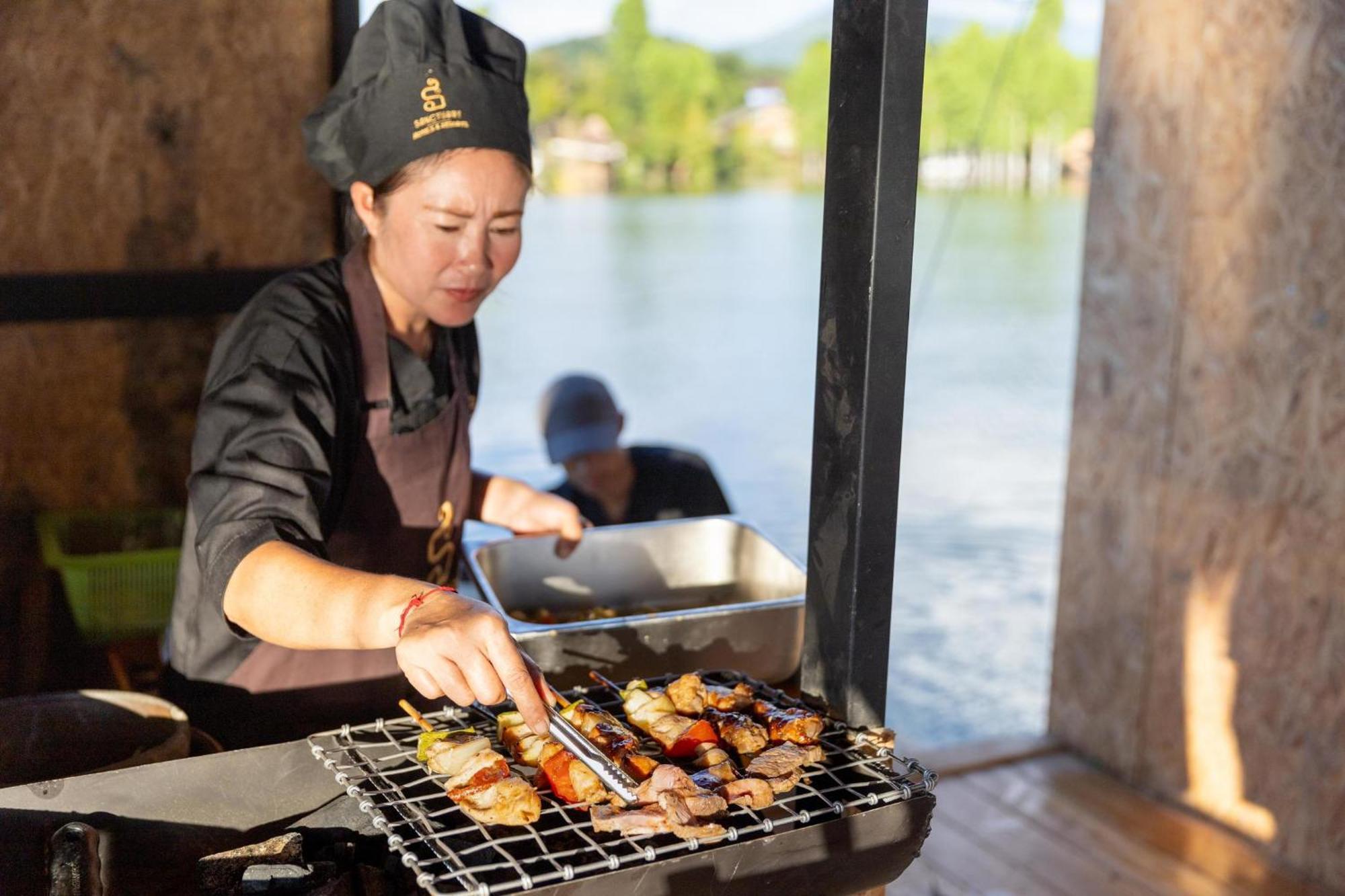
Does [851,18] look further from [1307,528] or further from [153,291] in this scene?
[1307,528]

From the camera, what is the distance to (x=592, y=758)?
1359 mm

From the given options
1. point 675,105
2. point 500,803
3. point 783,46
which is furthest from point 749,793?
point 783,46

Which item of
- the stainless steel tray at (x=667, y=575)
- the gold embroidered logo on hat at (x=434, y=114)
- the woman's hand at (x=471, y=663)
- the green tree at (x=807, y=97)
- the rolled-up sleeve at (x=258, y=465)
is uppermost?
the green tree at (x=807, y=97)

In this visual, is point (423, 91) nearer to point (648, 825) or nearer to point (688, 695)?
point (688, 695)

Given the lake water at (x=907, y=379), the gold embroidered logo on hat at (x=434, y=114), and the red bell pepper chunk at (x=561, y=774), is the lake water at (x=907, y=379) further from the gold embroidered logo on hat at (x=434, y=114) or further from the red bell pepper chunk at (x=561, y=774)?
the red bell pepper chunk at (x=561, y=774)

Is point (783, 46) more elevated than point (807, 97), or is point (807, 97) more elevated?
point (783, 46)

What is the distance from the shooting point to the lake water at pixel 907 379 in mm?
6273

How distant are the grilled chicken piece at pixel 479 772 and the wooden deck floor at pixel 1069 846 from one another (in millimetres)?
2293

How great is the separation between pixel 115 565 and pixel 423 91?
151cm

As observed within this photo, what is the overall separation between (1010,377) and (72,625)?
14.8 m

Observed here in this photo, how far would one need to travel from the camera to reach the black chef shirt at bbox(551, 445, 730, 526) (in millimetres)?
4008

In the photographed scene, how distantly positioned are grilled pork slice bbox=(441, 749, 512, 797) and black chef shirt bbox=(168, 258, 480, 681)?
42 cm

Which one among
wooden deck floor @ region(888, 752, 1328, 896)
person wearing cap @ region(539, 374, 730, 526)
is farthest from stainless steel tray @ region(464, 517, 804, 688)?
person wearing cap @ region(539, 374, 730, 526)

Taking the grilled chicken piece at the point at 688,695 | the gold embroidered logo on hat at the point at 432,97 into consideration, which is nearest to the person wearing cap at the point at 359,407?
the gold embroidered logo on hat at the point at 432,97
